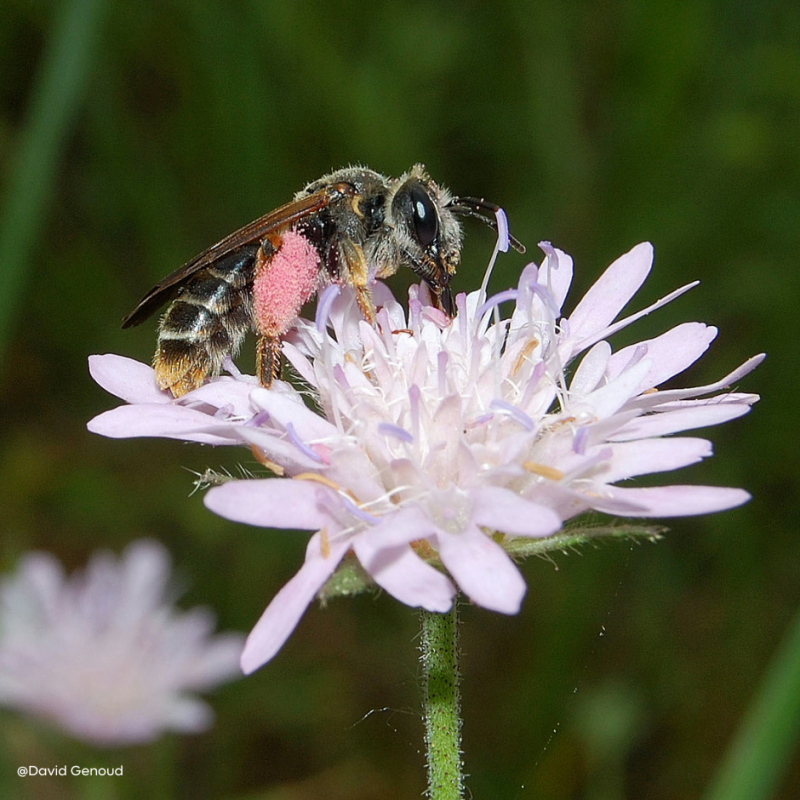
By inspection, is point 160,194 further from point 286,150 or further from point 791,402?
point 791,402

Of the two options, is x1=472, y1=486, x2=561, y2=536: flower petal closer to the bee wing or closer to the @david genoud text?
the bee wing

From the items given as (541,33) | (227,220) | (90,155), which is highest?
(90,155)

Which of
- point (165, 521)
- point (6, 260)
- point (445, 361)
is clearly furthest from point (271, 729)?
point (445, 361)

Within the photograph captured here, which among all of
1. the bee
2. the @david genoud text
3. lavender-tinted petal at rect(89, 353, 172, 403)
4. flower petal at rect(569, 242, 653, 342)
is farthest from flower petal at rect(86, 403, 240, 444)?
the @david genoud text

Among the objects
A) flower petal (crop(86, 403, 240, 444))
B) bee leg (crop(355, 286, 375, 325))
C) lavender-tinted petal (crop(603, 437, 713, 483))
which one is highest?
bee leg (crop(355, 286, 375, 325))

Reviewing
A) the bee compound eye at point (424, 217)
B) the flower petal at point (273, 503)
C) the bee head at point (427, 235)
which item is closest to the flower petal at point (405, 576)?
the flower petal at point (273, 503)

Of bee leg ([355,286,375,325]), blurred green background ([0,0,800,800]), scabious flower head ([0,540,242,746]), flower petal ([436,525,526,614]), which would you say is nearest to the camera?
flower petal ([436,525,526,614])

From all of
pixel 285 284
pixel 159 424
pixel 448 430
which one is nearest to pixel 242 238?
pixel 285 284
